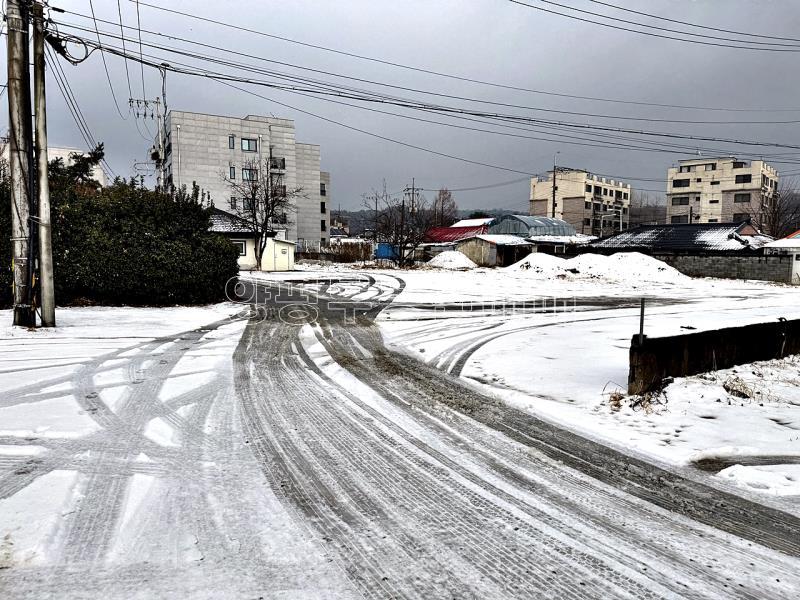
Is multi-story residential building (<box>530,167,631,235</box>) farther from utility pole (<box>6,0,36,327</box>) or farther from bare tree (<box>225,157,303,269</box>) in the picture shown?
utility pole (<box>6,0,36,327</box>)

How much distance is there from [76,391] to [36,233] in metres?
5.90

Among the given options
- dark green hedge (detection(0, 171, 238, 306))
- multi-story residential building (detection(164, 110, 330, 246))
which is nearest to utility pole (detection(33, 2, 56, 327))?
dark green hedge (detection(0, 171, 238, 306))

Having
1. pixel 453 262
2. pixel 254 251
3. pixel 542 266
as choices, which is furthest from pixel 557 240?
pixel 254 251

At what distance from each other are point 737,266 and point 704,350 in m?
30.8

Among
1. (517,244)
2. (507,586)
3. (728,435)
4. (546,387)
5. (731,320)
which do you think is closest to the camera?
(507,586)

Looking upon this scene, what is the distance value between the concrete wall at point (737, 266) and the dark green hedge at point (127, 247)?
3115 cm

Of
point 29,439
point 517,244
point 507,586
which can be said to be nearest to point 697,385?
point 507,586

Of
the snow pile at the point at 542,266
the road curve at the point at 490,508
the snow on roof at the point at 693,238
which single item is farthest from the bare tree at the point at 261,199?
the road curve at the point at 490,508

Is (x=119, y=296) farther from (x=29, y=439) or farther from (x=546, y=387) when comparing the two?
(x=546, y=387)

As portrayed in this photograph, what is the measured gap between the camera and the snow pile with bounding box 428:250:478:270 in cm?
4003

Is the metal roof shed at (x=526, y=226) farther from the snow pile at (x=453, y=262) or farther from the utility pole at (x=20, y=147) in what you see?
the utility pole at (x=20, y=147)

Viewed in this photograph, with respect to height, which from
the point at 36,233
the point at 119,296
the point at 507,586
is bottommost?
the point at 507,586

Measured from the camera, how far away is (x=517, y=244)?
42.7m

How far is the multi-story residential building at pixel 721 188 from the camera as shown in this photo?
3081 inches
